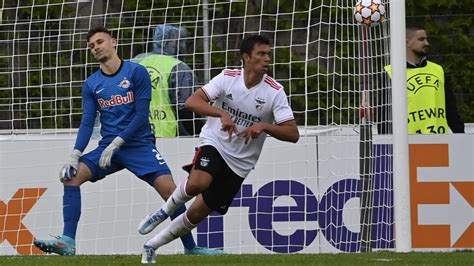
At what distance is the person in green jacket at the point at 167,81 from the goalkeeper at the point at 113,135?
4.84ft

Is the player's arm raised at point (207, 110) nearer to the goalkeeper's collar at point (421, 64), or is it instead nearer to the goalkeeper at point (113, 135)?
the goalkeeper at point (113, 135)

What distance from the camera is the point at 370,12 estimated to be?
41.9ft

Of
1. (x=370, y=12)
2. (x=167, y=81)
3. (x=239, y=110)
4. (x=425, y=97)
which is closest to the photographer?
(x=239, y=110)

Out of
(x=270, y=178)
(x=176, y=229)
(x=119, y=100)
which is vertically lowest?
(x=176, y=229)

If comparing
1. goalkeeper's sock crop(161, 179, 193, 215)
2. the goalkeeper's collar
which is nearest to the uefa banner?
the goalkeeper's collar

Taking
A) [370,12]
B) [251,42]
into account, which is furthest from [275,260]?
[370,12]

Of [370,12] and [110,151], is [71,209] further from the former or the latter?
[370,12]

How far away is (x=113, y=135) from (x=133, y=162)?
0.30 metres

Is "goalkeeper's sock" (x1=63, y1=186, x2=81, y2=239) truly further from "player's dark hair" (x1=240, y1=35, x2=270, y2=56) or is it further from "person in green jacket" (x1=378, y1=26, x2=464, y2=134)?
"person in green jacket" (x1=378, y1=26, x2=464, y2=134)

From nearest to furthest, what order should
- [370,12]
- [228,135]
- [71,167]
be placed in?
[228,135]
[71,167]
[370,12]

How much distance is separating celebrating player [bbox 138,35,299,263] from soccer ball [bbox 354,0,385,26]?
2160 mm

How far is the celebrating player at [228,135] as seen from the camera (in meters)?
10.5

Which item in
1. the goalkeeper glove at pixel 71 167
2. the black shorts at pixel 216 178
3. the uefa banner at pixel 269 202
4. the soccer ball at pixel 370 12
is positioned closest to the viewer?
the black shorts at pixel 216 178

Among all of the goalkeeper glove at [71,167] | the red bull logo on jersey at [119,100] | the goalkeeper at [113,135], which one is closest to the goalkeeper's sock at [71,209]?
the goalkeeper at [113,135]
